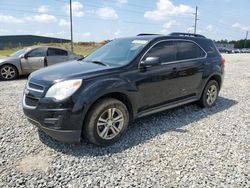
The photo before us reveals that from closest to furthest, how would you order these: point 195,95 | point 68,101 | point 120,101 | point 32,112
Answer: point 68,101
point 32,112
point 120,101
point 195,95

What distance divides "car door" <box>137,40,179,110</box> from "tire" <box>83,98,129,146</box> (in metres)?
0.54

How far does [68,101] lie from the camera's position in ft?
10.5

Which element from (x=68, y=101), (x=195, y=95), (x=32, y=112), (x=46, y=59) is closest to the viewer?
(x=68, y=101)

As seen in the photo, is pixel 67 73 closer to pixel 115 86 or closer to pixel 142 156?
pixel 115 86

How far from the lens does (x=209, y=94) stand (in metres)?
5.72

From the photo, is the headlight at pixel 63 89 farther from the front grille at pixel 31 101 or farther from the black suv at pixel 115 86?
the front grille at pixel 31 101

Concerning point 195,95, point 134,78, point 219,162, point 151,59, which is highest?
point 151,59

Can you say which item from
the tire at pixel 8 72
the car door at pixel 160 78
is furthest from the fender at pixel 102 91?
the tire at pixel 8 72

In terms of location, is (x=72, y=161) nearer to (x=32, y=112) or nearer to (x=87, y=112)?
(x=87, y=112)

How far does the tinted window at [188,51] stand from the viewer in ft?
15.9

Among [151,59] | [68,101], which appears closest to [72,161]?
[68,101]

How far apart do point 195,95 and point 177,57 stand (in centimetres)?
112

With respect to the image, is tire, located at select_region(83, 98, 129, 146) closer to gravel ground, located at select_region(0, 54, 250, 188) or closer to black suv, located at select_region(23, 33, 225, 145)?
black suv, located at select_region(23, 33, 225, 145)

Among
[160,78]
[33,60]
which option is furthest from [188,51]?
[33,60]
